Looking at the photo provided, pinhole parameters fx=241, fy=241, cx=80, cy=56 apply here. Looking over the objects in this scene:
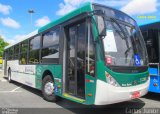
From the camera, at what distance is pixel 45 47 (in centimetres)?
913

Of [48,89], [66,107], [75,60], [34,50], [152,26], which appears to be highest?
[152,26]

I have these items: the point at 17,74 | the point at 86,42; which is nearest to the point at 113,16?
the point at 86,42

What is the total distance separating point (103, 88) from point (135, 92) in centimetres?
118

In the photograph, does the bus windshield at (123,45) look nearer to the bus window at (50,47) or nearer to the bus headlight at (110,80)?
the bus headlight at (110,80)

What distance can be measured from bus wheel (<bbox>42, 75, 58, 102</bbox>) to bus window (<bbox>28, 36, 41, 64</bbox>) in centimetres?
127

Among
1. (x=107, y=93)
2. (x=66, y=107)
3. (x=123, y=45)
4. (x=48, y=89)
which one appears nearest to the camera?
(x=107, y=93)

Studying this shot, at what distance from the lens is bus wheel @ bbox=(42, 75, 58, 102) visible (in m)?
8.51

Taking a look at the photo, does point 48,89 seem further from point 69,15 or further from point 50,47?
point 69,15

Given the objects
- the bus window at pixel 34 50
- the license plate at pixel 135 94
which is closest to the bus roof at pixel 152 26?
the license plate at pixel 135 94

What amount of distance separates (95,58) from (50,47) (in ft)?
10.1

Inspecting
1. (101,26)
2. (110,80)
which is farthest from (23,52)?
(110,80)

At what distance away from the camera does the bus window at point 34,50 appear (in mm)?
9905

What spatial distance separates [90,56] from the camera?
6.21 m

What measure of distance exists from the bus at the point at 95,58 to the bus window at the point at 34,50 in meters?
1.12
